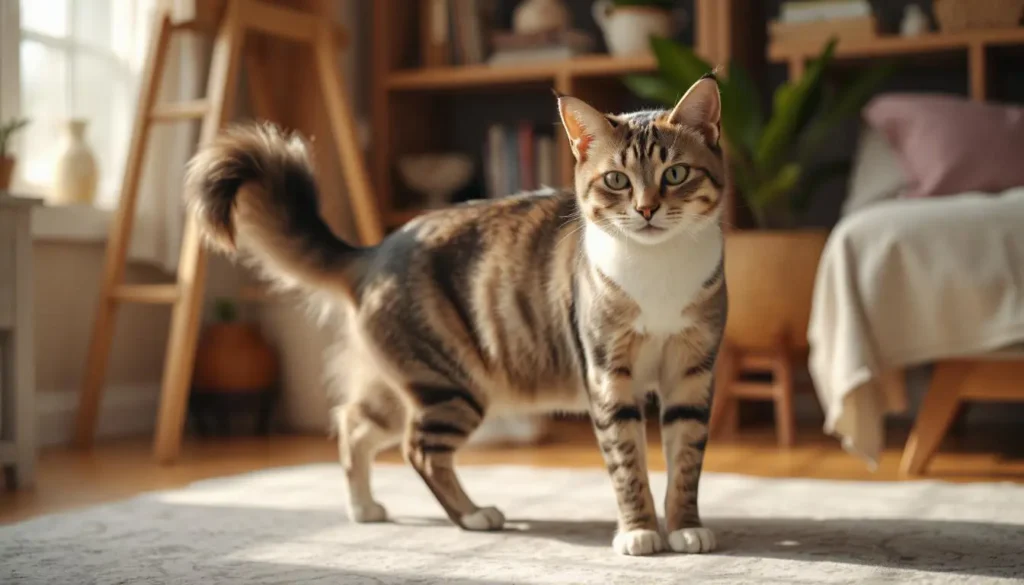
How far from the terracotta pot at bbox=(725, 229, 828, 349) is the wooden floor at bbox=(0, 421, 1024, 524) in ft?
1.05

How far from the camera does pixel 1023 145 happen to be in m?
3.07

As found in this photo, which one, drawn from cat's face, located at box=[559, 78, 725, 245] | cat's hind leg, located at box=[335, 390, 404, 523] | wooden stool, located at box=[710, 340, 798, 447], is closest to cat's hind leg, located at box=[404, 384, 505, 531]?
cat's hind leg, located at box=[335, 390, 404, 523]

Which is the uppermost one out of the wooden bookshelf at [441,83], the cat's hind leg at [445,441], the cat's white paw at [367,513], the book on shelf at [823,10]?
the book on shelf at [823,10]

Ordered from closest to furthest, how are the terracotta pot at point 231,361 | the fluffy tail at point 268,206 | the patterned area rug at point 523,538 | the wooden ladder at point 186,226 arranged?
the patterned area rug at point 523,538
the fluffy tail at point 268,206
the wooden ladder at point 186,226
the terracotta pot at point 231,361

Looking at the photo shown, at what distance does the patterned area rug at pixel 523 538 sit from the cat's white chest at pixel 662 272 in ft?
1.17

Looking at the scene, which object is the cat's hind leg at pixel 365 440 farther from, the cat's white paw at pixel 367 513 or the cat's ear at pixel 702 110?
the cat's ear at pixel 702 110

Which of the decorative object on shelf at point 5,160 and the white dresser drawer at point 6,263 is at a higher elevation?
the decorative object on shelf at point 5,160

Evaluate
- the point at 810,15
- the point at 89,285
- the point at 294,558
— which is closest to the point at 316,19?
the point at 89,285

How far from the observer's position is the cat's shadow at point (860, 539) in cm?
170

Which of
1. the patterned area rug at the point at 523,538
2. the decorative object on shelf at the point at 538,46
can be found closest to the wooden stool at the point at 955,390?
the patterned area rug at the point at 523,538

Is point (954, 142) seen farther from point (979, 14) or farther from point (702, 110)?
point (702, 110)

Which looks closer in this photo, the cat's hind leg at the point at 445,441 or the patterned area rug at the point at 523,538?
the patterned area rug at the point at 523,538

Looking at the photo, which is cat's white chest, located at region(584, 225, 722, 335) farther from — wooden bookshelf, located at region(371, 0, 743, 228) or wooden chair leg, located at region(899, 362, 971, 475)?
wooden bookshelf, located at region(371, 0, 743, 228)

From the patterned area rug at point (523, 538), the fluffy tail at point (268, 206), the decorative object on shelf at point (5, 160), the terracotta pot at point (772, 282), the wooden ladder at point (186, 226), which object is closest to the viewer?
the patterned area rug at point (523, 538)
